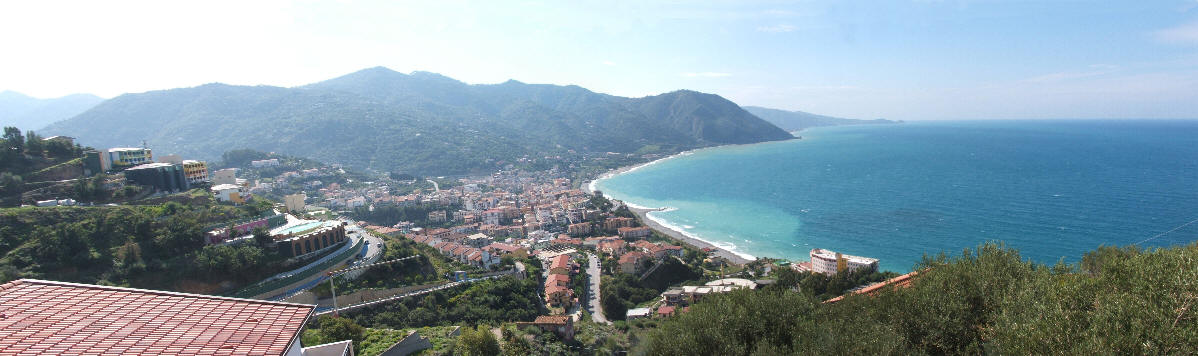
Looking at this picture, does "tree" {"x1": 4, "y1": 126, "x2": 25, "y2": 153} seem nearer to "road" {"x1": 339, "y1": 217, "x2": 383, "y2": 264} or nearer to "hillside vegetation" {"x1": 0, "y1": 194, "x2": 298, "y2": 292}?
"hillside vegetation" {"x1": 0, "y1": 194, "x2": 298, "y2": 292}

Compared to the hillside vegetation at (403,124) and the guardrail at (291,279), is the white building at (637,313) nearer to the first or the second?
the guardrail at (291,279)

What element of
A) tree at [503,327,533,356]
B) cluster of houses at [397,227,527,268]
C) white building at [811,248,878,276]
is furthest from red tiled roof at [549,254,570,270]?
white building at [811,248,878,276]

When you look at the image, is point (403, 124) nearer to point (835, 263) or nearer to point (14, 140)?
point (14, 140)

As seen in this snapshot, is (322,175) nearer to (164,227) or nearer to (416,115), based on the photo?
(164,227)

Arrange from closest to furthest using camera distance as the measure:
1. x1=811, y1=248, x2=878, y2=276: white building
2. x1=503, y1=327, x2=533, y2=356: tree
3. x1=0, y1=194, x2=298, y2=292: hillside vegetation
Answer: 1. x1=503, y1=327, x2=533, y2=356: tree
2. x1=0, y1=194, x2=298, y2=292: hillside vegetation
3. x1=811, y1=248, x2=878, y2=276: white building

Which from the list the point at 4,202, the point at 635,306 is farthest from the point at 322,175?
the point at 635,306

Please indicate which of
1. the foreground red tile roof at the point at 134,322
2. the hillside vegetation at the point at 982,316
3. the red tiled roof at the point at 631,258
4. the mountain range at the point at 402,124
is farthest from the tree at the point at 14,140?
the mountain range at the point at 402,124
